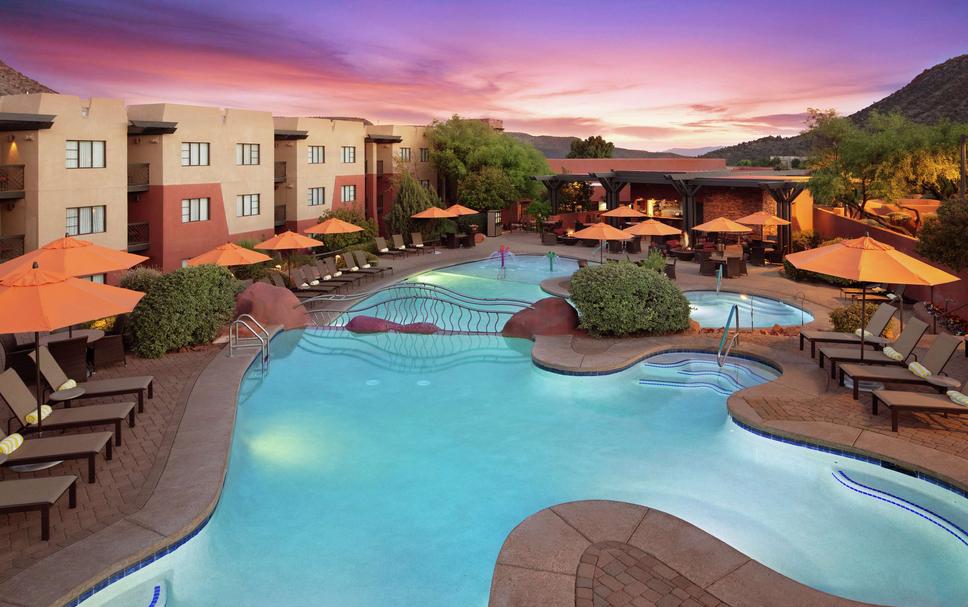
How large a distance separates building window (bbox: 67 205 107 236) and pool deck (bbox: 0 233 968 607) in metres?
11.8

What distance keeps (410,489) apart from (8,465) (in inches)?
182

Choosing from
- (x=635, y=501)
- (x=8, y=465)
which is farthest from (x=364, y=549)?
(x=8, y=465)

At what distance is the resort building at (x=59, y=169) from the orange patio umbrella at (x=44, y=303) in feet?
44.5

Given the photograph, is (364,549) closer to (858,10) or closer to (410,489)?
(410,489)

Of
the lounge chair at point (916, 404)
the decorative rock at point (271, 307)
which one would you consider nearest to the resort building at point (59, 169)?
the decorative rock at point (271, 307)

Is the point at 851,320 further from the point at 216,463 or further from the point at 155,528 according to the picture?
the point at 155,528

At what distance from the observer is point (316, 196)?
117 feet

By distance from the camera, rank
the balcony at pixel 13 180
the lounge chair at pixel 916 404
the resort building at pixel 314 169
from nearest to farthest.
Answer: the lounge chair at pixel 916 404, the balcony at pixel 13 180, the resort building at pixel 314 169

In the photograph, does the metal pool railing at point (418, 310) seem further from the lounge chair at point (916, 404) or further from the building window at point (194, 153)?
the building window at point (194, 153)

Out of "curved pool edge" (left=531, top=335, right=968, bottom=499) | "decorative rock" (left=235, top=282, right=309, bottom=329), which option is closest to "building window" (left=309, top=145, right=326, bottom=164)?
"decorative rock" (left=235, top=282, right=309, bottom=329)

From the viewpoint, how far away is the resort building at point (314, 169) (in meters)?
33.7

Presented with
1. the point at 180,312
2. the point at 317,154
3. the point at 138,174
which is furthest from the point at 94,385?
the point at 317,154

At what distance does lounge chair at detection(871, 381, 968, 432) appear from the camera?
945 cm

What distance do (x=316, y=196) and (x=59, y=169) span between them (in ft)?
48.1
